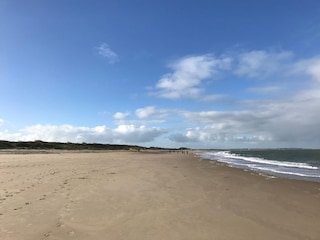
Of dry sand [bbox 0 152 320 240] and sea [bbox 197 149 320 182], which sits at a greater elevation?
sea [bbox 197 149 320 182]

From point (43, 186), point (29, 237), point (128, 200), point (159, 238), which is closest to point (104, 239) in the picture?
point (159, 238)

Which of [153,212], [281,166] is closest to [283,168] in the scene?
[281,166]

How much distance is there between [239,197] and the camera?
13.0m

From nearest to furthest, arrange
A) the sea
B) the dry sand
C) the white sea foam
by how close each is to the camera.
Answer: the dry sand
the sea
the white sea foam

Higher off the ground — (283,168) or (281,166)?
(281,166)

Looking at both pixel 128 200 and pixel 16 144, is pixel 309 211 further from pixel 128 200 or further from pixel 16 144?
pixel 16 144

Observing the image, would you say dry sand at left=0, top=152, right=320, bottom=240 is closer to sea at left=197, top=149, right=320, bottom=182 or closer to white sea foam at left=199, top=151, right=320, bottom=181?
sea at left=197, top=149, right=320, bottom=182

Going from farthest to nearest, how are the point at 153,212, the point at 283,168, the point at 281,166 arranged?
the point at 281,166, the point at 283,168, the point at 153,212

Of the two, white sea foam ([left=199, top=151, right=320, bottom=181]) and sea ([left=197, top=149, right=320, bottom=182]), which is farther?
white sea foam ([left=199, top=151, right=320, bottom=181])

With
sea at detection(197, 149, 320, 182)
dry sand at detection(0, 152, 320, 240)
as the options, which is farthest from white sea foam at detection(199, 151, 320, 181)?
dry sand at detection(0, 152, 320, 240)

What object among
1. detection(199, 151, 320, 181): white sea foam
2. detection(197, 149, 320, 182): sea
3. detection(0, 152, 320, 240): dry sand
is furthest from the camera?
detection(199, 151, 320, 181): white sea foam

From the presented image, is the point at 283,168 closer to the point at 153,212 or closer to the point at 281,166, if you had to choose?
the point at 281,166

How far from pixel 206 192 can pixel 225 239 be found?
6629 mm

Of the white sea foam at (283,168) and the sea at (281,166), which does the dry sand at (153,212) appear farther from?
the white sea foam at (283,168)
